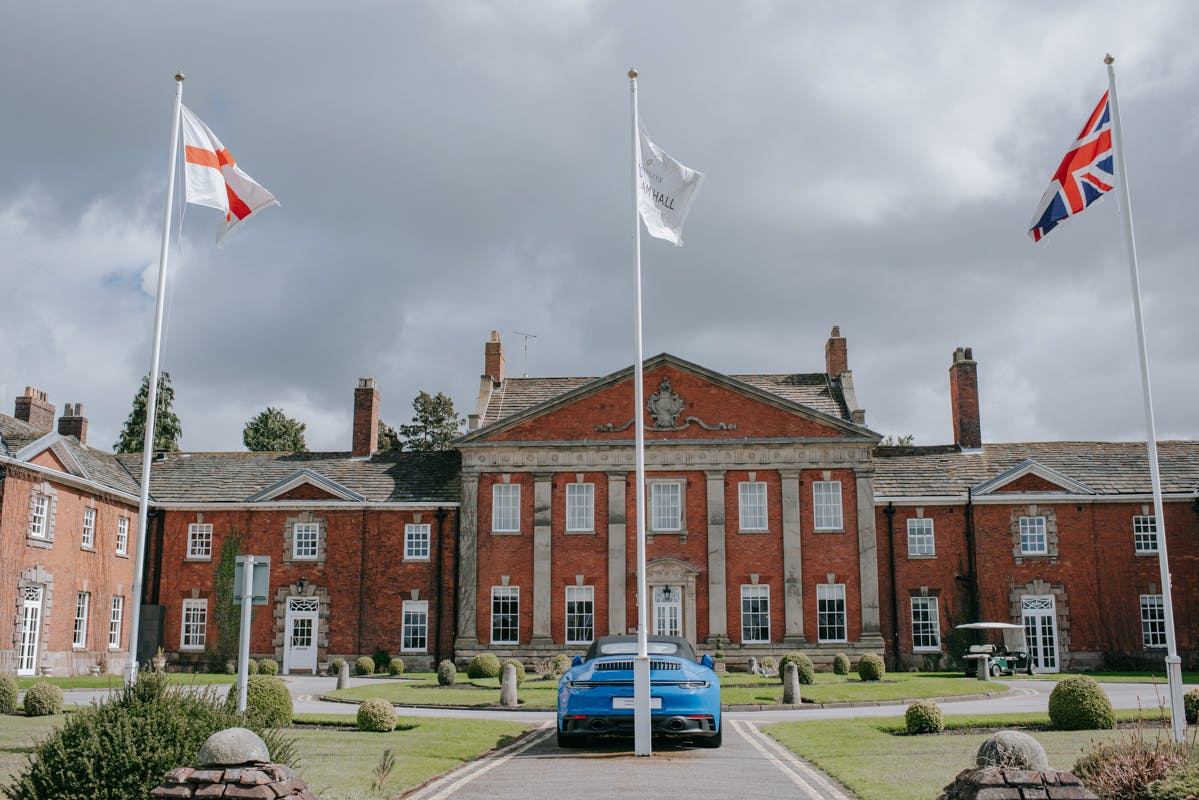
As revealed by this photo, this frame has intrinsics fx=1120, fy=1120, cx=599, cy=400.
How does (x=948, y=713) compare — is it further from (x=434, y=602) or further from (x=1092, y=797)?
(x=434, y=602)

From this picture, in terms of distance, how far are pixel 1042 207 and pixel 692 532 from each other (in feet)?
78.9

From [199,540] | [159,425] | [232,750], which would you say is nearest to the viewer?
[232,750]

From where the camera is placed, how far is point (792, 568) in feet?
131

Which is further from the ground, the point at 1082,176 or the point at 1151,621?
the point at 1082,176

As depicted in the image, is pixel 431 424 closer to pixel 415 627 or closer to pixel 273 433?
pixel 273 433

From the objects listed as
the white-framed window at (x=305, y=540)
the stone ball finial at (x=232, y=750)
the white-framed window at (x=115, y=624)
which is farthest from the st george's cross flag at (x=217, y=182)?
the white-framed window at (x=115, y=624)

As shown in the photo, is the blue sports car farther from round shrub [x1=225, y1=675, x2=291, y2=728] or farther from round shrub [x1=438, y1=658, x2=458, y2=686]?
round shrub [x1=438, y1=658, x2=458, y2=686]

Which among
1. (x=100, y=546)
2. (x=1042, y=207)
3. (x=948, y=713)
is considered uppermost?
(x=1042, y=207)

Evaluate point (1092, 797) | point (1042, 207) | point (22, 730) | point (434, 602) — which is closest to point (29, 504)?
point (434, 602)

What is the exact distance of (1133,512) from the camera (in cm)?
4056

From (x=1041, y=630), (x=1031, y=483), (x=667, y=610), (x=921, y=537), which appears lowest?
(x=1041, y=630)

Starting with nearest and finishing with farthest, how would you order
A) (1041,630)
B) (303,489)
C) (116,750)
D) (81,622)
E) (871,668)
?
(116,750) < (871,668) < (81,622) < (1041,630) < (303,489)

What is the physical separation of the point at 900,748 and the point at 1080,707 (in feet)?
13.2

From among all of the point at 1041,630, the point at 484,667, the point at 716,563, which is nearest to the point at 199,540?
the point at 484,667
